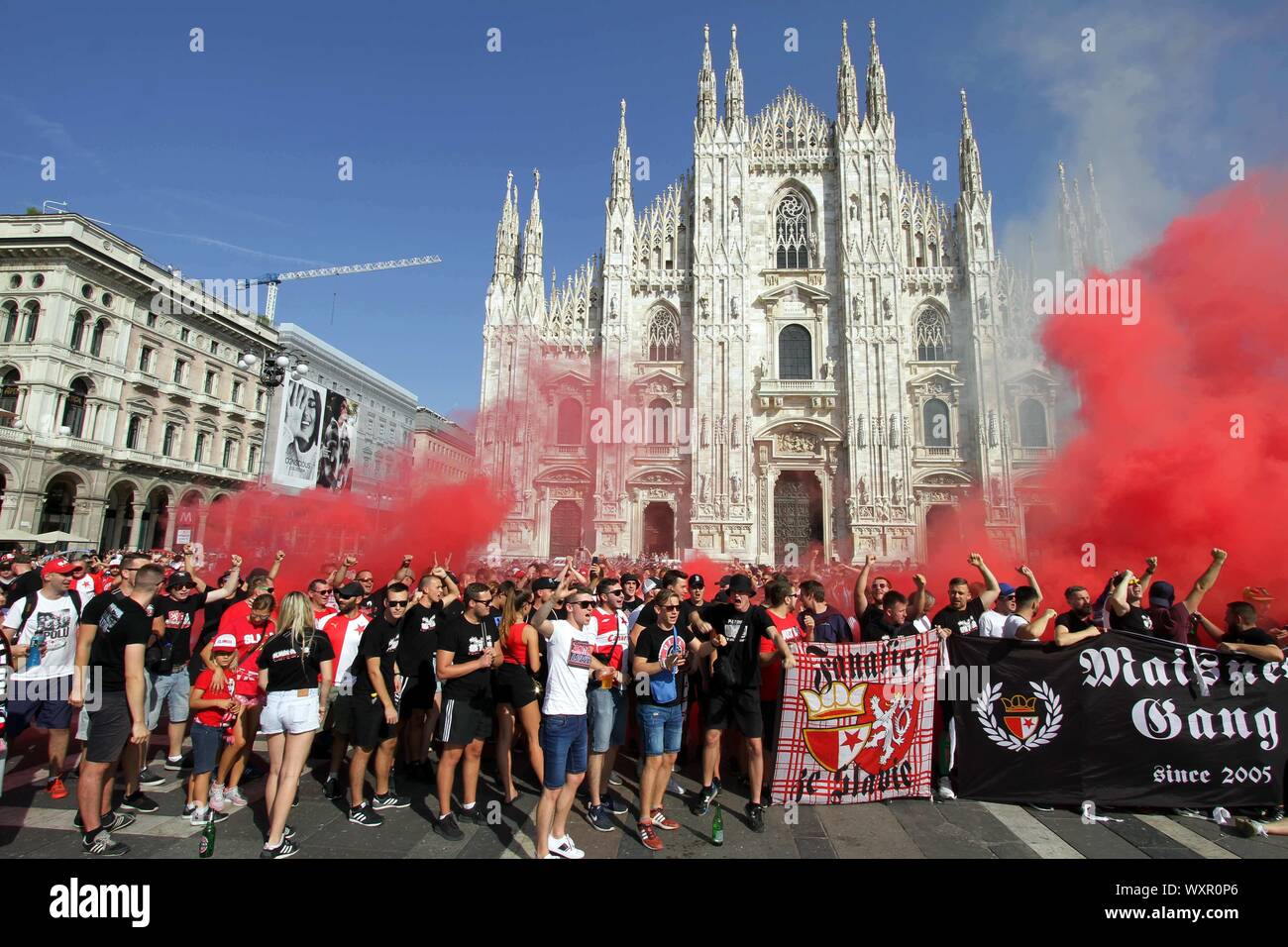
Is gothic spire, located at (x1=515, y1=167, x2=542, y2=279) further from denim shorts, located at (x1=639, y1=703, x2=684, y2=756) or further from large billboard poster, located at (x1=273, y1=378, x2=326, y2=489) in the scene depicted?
denim shorts, located at (x1=639, y1=703, x2=684, y2=756)

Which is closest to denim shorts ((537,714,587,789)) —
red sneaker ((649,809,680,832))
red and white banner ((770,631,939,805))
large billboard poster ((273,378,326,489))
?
red sneaker ((649,809,680,832))

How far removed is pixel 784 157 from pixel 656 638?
1127 inches

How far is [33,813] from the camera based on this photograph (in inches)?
192

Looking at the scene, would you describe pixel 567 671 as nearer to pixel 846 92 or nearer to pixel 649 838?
pixel 649 838

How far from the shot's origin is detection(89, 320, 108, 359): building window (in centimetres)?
2798

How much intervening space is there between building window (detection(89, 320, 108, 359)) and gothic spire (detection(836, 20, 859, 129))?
3466 cm

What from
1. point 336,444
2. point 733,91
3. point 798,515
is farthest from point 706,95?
point 336,444

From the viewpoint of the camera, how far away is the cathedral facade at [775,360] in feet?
82.6

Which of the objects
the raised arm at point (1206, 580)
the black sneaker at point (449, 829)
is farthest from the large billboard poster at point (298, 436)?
the raised arm at point (1206, 580)

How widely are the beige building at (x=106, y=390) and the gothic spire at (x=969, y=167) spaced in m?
36.4

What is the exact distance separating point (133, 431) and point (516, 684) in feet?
114

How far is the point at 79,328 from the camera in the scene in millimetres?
27391
